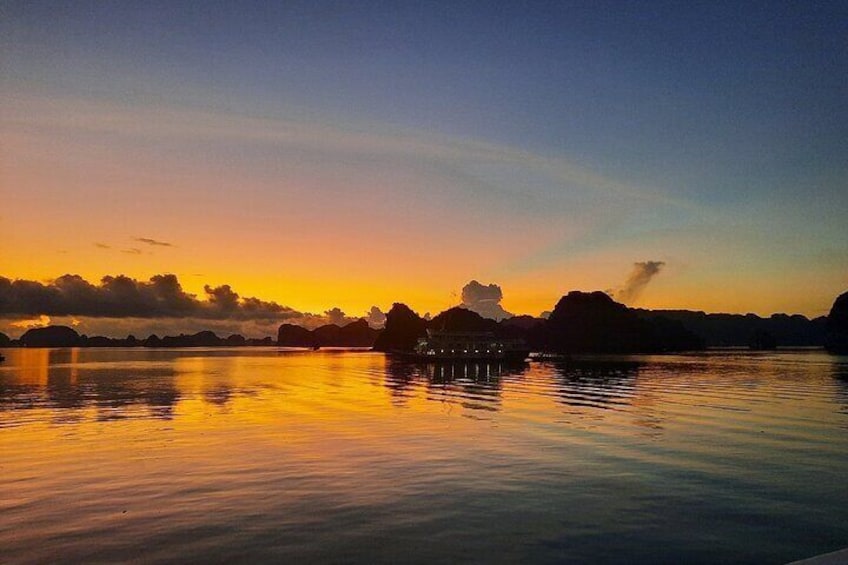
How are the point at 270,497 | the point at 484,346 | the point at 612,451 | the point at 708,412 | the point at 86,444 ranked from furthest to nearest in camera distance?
the point at 484,346 < the point at 708,412 < the point at 86,444 < the point at 612,451 < the point at 270,497

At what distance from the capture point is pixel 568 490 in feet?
88.4

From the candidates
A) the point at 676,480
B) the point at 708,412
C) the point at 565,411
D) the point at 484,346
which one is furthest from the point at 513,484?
the point at 484,346

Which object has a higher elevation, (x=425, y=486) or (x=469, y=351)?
(x=469, y=351)

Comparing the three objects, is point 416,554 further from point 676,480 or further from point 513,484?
point 676,480

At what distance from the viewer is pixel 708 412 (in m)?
58.3

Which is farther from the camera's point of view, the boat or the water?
the boat

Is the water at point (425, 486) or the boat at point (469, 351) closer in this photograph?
the water at point (425, 486)

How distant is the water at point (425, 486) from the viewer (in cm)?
1944

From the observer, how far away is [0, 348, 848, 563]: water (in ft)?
63.8

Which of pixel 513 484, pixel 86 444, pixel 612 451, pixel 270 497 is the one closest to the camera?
pixel 270 497

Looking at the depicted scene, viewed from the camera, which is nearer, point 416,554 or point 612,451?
point 416,554

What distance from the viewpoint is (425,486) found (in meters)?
27.8

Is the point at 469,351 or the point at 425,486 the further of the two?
the point at 469,351

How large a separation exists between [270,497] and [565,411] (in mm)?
40028
